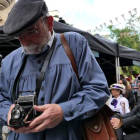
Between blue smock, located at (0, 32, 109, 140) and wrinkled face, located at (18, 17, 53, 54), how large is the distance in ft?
0.20

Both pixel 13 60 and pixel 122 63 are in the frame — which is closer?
pixel 13 60

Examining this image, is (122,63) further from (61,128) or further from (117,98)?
(61,128)

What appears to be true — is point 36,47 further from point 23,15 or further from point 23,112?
point 23,112

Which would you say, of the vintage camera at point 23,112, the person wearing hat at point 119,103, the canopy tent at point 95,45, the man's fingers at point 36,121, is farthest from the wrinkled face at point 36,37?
the person wearing hat at point 119,103

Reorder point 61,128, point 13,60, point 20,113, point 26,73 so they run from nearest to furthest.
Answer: point 20,113 → point 61,128 → point 26,73 → point 13,60

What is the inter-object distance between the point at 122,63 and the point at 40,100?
28.1 feet

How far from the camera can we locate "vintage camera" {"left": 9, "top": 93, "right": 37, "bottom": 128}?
1.13m

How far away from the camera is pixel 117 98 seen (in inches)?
220

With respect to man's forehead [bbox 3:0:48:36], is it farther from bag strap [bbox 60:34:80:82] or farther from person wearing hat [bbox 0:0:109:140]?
bag strap [bbox 60:34:80:82]

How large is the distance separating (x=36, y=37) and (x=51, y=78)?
0.83 ft

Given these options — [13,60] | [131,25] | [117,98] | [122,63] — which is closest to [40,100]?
[13,60]

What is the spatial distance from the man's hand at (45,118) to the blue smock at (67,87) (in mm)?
49

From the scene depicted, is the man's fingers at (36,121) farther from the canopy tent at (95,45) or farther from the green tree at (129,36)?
the green tree at (129,36)

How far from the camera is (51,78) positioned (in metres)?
1.30
